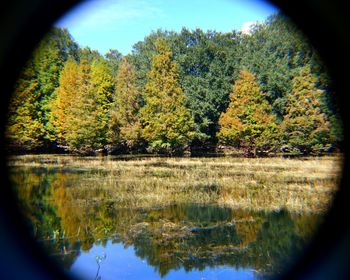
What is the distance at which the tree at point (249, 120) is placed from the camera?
3078 centimetres

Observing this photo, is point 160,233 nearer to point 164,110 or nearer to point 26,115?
point 164,110

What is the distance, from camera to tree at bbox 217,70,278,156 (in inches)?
1212

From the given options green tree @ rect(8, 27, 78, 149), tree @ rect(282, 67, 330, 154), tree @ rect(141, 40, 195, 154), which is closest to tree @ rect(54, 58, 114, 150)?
green tree @ rect(8, 27, 78, 149)

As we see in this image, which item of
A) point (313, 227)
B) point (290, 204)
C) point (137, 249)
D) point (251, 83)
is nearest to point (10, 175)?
point (137, 249)

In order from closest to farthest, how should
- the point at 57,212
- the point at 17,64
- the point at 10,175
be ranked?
the point at 57,212, the point at 17,64, the point at 10,175

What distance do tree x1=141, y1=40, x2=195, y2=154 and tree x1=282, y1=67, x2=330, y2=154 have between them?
8793 millimetres

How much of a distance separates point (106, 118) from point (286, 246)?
1050 inches

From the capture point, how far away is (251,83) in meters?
31.8

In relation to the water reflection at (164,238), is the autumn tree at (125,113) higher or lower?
higher

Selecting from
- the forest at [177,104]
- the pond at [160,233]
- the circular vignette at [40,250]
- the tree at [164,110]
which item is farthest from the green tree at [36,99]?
the circular vignette at [40,250]

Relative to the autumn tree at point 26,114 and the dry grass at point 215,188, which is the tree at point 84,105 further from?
the dry grass at point 215,188

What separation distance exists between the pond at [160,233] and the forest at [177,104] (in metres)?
16.8

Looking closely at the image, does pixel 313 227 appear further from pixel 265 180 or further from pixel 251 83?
pixel 251 83

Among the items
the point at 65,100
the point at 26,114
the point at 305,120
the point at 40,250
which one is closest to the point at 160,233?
the point at 40,250
